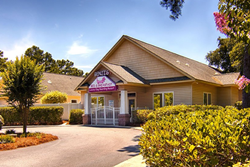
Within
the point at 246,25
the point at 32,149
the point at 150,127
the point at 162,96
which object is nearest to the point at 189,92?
the point at 162,96

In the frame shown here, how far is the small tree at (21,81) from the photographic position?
1408 centimetres

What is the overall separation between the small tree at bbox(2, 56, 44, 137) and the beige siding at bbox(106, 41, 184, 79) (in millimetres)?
10528

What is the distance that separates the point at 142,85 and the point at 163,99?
220 centimetres

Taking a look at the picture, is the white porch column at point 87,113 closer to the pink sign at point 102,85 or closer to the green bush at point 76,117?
the green bush at point 76,117

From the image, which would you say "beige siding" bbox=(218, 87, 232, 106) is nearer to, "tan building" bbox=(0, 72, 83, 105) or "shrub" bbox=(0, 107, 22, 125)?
"tan building" bbox=(0, 72, 83, 105)

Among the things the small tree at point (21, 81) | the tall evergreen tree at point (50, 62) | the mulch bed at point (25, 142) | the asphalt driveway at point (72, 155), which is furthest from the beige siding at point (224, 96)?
the tall evergreen tree at point (50, 62)

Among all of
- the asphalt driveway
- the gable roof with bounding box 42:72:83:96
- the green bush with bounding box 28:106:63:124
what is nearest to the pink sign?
the green bush with bounding box 28:106:63:124

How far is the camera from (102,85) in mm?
20656

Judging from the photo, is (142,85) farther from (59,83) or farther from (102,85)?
(59,83)

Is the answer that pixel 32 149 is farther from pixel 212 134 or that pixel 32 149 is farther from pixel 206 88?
pixel 206 88

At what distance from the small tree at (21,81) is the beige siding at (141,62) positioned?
1053 centimetres

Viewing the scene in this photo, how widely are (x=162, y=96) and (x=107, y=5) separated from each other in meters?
9.62

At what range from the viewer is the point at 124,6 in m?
15.2

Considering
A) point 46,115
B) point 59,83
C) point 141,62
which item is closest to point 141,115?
point 141,62
